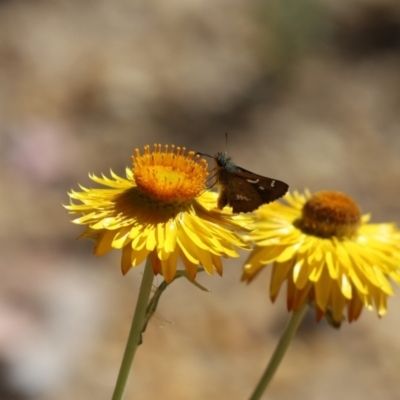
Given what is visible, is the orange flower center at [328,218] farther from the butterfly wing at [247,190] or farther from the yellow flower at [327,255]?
the butterfly wing at [247,190]

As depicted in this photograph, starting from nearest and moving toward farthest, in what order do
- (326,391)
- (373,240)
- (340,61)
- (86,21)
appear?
(373,240) → (326,391) → (86,21) → (340,61)

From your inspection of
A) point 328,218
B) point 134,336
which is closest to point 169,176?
point 134,336

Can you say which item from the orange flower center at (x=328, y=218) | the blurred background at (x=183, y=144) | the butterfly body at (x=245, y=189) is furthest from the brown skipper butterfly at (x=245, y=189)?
the blurred background at (x=183, y=144)

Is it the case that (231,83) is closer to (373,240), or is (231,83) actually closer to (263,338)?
(263,338)

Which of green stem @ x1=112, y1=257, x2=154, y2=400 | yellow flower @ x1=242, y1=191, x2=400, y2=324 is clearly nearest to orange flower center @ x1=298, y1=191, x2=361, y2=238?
yellow flower @ x1=242, y1=191, x2=400, y2=324

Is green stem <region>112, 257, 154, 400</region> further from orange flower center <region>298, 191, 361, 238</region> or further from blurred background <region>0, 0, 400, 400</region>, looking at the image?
blurred background <region>0, 0, 400, 400</region>

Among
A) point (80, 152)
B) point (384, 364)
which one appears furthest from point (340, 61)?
point (384, 364)
